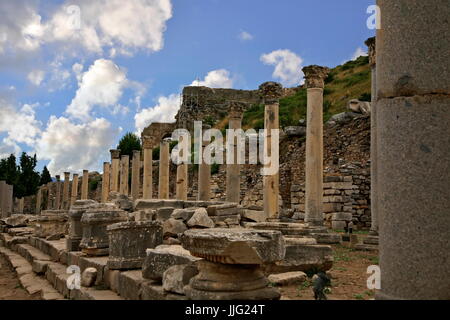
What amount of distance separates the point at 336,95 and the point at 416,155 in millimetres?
33201

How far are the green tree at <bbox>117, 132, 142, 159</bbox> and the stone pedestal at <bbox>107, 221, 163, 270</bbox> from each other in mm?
43621

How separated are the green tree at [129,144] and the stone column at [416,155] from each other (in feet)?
156

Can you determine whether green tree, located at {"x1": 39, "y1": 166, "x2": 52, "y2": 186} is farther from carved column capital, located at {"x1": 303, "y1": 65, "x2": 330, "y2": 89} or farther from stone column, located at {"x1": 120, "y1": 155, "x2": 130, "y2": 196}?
carved column capital, located at {"x1": 303, "y1": 65, "x2": 330, "y2": 89}

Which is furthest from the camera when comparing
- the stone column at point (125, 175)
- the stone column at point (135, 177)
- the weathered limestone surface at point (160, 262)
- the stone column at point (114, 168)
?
the stone column at point (125, 175)

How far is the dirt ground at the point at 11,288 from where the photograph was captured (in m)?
8.76

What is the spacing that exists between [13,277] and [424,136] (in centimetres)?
1103

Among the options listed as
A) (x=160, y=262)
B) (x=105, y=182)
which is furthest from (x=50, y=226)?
(x=105, y=182)

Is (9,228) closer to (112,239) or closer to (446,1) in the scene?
(112,239)

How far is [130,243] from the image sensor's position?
287 inches

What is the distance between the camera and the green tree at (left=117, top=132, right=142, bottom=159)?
166 feet

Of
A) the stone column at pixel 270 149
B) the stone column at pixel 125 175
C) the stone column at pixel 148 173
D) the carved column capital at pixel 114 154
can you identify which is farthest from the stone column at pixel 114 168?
the stone column at pixel 270 149

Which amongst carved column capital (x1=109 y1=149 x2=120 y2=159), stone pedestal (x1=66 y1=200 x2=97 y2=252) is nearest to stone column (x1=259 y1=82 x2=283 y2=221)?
stone pedestal (x1=66 y1=200 x2=97 y2=252)

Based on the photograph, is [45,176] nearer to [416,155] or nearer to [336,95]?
[336,95]

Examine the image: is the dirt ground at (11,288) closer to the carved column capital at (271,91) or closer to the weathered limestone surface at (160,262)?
the weathered limestone surface at (160,262)
